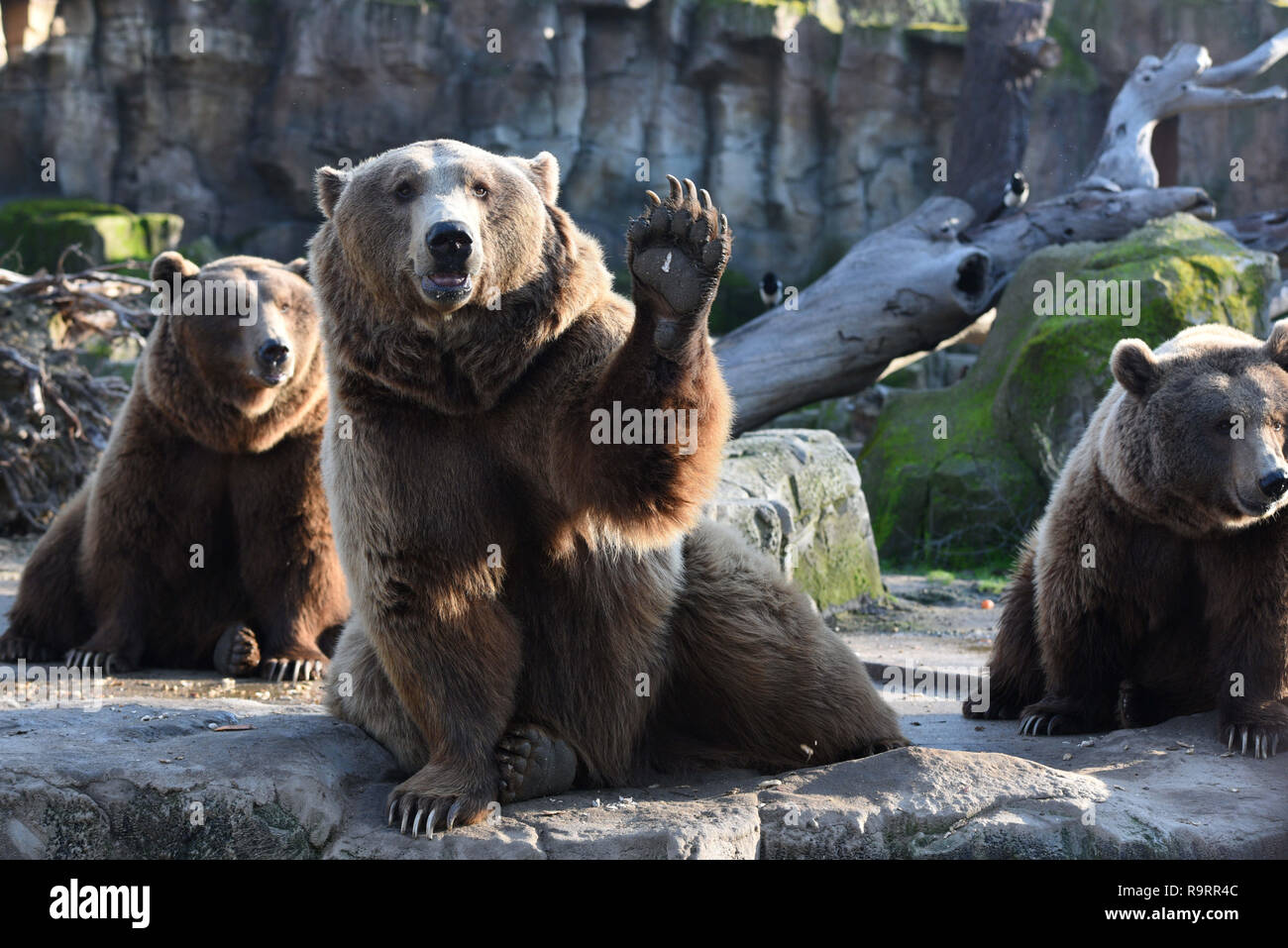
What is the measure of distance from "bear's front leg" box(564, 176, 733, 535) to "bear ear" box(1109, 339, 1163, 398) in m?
2.17

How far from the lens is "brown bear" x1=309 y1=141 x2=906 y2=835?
316 centimetres

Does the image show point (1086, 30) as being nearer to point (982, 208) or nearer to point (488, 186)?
point (982, 208)

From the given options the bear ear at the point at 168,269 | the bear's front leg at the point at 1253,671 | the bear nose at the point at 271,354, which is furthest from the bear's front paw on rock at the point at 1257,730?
the bear ear at the point at 168,269

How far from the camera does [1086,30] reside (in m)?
19.5

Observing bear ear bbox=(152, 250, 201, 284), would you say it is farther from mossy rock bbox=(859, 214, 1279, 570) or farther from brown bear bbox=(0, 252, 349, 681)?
mossy rock bbox=(859, 214, 1279, 570)

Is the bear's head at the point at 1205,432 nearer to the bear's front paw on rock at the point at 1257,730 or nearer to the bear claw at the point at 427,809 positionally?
the bear's front paw on rock at the point at 1257,730

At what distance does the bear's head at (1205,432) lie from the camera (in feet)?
14.5

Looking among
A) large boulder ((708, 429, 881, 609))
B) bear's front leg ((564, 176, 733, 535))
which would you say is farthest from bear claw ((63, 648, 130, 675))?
bear's front leg ((564, 176, 733, 535))

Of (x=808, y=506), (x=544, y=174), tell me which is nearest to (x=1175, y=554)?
(x=544, y=174)

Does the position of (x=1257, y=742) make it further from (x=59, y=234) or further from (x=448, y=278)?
(x=59, y=234)

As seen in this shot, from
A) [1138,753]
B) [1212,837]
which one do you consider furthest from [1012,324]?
[1212,837]

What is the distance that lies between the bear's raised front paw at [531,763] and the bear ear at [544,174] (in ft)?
4.82

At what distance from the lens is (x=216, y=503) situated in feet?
19.2
